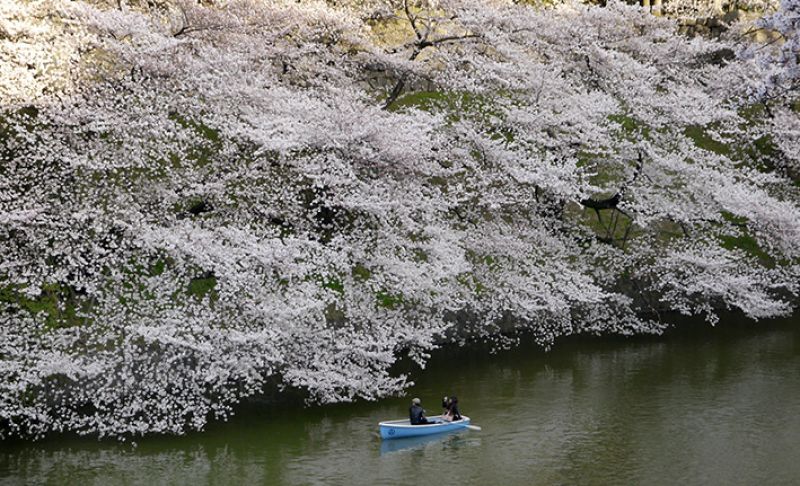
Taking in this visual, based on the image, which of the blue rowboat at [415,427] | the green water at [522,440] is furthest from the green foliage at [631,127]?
the blue rowboat at [415,427]

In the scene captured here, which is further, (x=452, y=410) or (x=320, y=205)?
(x=320, y=205)

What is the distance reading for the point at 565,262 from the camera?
24281mm

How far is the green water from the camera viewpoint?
15.1m

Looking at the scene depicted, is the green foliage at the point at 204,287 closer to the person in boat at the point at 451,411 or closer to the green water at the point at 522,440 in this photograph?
the green water at the point at 522,440

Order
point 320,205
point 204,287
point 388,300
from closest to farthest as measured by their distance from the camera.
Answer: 1. point 204,287
2. point 320,205
3. point 388,300

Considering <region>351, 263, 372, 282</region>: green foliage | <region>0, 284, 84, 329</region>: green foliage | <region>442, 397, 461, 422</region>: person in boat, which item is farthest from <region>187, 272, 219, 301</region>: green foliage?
<region>442, 397, 461, 422</region>: person in boat

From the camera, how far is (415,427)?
1711cm

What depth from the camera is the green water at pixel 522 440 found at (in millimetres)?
15125

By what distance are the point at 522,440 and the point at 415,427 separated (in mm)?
2152

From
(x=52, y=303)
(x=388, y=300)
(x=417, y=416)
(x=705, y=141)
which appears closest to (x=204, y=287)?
(x=52, y=303)

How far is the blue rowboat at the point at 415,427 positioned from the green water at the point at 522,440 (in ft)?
0.68

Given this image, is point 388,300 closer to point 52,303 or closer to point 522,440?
point 522,440

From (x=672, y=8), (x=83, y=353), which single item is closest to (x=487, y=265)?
(x=83, y=353)

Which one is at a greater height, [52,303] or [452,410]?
[52,303]
